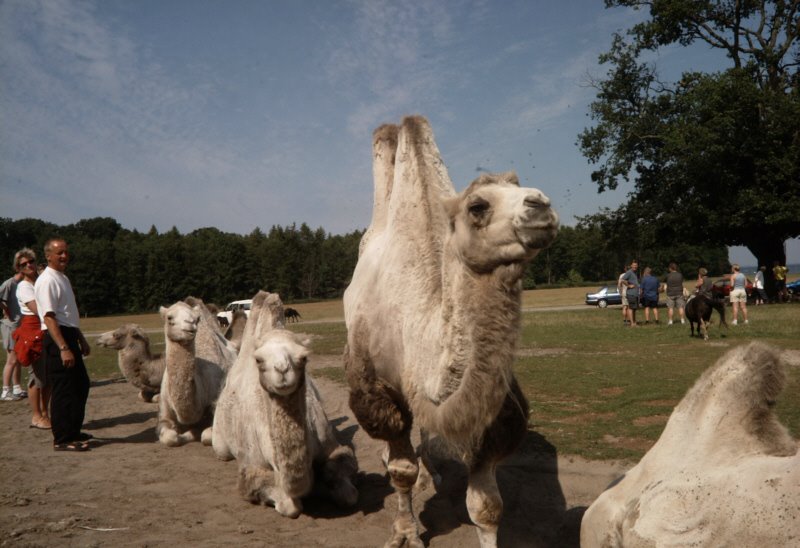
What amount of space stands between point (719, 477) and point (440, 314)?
1514 mm

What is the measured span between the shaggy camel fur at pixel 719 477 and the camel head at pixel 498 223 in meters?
0.99

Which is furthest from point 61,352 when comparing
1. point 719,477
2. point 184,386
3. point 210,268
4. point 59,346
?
point 210,268

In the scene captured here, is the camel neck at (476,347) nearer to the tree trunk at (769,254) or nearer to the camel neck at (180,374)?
the camel neck at (180,374)

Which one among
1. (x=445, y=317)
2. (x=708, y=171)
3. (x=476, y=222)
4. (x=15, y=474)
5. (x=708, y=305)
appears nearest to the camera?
(x=476, y=222)

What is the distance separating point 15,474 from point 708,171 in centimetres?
2794

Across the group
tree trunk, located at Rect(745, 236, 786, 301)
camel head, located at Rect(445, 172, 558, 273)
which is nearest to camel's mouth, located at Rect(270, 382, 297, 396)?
camel head, located at Rect(445, 172, 558, 273)

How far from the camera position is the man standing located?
6000 millimetres

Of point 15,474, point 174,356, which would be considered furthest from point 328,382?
point 15,474

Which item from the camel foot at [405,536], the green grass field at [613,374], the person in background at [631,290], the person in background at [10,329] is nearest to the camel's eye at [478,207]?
the camel foot at [405,536]

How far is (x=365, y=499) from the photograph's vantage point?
15.6 ft

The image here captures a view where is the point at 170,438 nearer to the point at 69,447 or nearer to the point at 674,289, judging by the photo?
the point at 69,447

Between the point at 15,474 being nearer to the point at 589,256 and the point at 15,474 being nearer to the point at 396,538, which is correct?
the point at 396,538

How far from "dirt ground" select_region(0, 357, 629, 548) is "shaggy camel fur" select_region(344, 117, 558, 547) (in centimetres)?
65

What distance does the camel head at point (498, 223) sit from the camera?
2.44 metres
